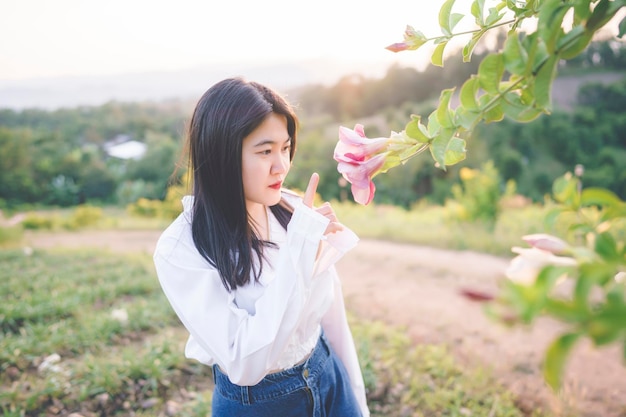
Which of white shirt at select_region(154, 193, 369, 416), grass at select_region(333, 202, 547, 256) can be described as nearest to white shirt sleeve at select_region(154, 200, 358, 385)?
white shirt at select_region(154, 193, 369, 416)

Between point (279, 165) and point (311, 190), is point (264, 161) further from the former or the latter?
point (311, 190)

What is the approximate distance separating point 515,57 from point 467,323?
10.6 ft

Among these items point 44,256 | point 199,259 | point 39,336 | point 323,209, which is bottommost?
point 44,256

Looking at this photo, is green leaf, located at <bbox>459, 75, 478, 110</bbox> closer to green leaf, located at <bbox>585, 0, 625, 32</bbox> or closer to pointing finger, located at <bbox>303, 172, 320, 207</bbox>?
green leaf, located at <bbox>585, 0, 625, 32</bbox>

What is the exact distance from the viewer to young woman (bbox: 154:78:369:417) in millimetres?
1022

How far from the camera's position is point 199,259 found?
1145mm

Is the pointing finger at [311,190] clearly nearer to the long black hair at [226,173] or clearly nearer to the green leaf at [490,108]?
the long black hair at [226,173]

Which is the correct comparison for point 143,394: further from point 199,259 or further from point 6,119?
point 6,119

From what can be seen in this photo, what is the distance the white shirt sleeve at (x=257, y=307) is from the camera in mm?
1005

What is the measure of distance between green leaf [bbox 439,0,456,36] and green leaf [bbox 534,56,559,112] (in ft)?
0.77

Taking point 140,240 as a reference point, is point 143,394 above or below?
above

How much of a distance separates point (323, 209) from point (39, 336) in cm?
265

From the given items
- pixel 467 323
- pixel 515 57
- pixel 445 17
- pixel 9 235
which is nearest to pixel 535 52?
pixel 515 57

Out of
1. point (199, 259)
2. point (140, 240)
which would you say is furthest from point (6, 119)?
point (199, 259)
